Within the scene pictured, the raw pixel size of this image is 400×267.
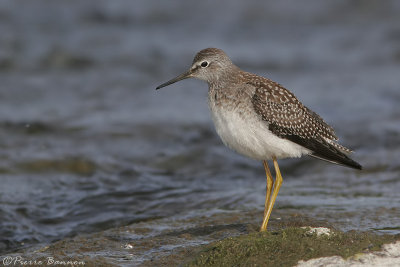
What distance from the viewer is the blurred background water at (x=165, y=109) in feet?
32.1

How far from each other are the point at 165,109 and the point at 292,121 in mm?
7906

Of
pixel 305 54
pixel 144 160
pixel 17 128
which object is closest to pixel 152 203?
pixel 144 160

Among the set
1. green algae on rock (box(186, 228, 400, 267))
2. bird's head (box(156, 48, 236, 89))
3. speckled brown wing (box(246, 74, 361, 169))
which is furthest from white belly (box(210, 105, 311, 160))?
green algae on rock (box(186, 228, 400, 267))

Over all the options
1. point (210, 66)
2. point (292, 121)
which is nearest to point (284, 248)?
point (292, 121)

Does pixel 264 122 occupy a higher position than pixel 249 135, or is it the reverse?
pixel 264 122

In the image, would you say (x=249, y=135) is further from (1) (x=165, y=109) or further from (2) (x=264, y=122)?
(1) (x=165, y=109)

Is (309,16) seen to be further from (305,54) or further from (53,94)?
(53,94)

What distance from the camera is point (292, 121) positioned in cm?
803

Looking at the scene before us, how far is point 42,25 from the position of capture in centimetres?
2159

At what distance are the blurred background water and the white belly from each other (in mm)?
1268

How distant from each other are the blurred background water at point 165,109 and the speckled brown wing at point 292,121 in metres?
0.89

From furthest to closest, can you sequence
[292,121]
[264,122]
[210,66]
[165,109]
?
[165,109]
[210,66]
[292,121]
[264,122]

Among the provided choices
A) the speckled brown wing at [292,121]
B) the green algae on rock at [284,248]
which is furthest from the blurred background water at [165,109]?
the green algae on rock at [284,248]

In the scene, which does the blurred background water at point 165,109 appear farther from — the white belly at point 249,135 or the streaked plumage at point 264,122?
the white belly at point 249,135
